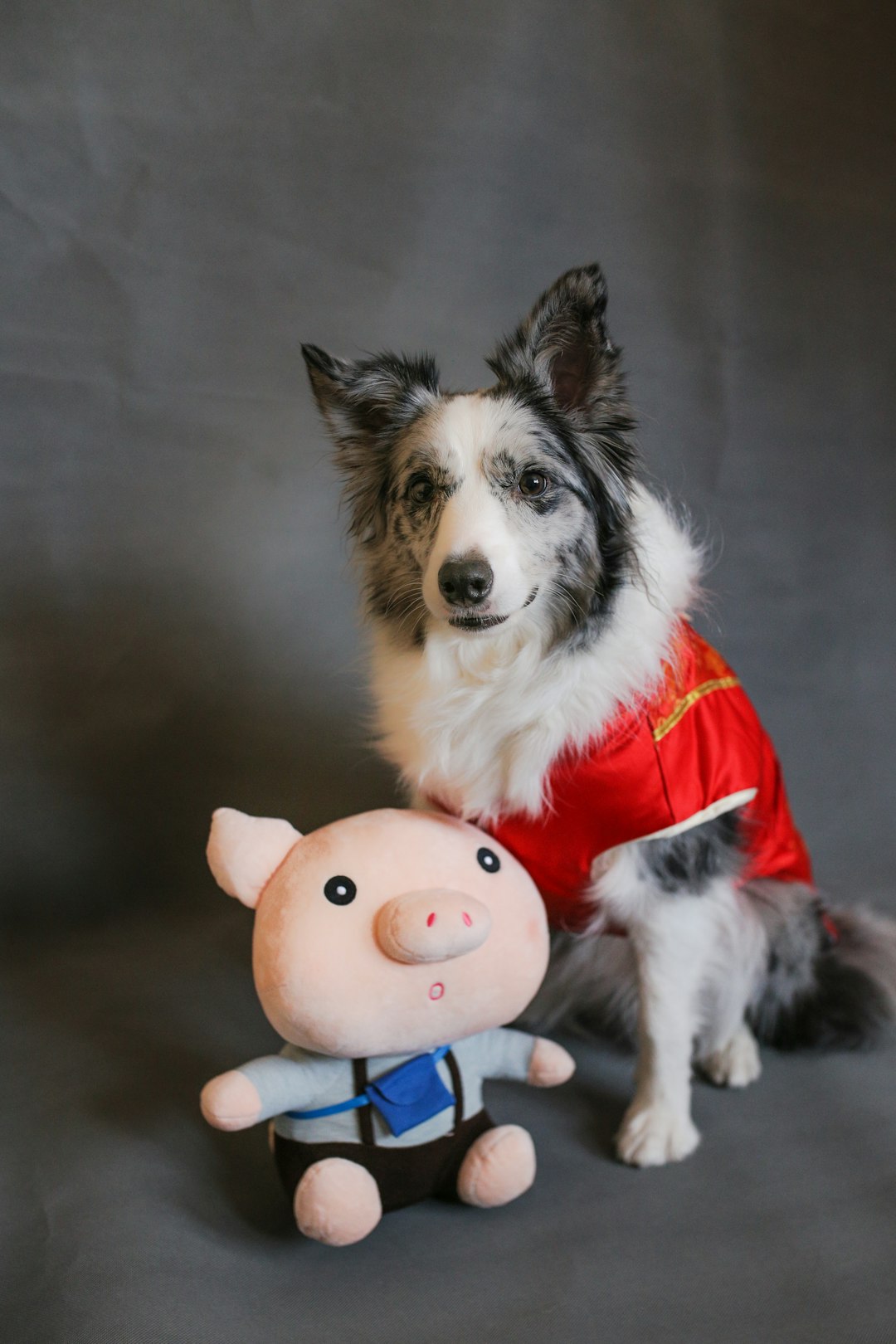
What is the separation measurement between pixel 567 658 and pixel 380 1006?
712mm

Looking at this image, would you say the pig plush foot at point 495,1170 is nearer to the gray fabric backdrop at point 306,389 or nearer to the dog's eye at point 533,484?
the gray fabric backdrop at point 306,389

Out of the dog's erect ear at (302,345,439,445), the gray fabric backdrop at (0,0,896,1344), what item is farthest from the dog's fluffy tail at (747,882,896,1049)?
the dog's erect ear at (302,345,439,445)

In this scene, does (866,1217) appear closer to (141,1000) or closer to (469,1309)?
(469,1309)

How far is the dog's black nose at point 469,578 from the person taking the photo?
190 cm

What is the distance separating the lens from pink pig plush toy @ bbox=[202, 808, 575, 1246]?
5.99 feet

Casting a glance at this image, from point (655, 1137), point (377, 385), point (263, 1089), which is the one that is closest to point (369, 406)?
point (377, 385)

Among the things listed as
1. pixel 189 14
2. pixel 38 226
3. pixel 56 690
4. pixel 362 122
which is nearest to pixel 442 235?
pixel 362 122

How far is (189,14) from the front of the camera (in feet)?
9.60

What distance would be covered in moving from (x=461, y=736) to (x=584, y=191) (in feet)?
6.19

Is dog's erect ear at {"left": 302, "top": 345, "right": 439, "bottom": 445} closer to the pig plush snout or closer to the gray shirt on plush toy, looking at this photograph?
the pig plush snout

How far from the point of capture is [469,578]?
6.24ft

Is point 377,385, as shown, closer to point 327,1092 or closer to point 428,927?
point 428,927

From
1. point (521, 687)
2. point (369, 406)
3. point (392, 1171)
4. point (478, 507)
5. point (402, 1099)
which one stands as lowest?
point (392, 1171)

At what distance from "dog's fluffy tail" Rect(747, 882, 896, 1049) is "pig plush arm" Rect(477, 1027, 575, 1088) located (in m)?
0.65
